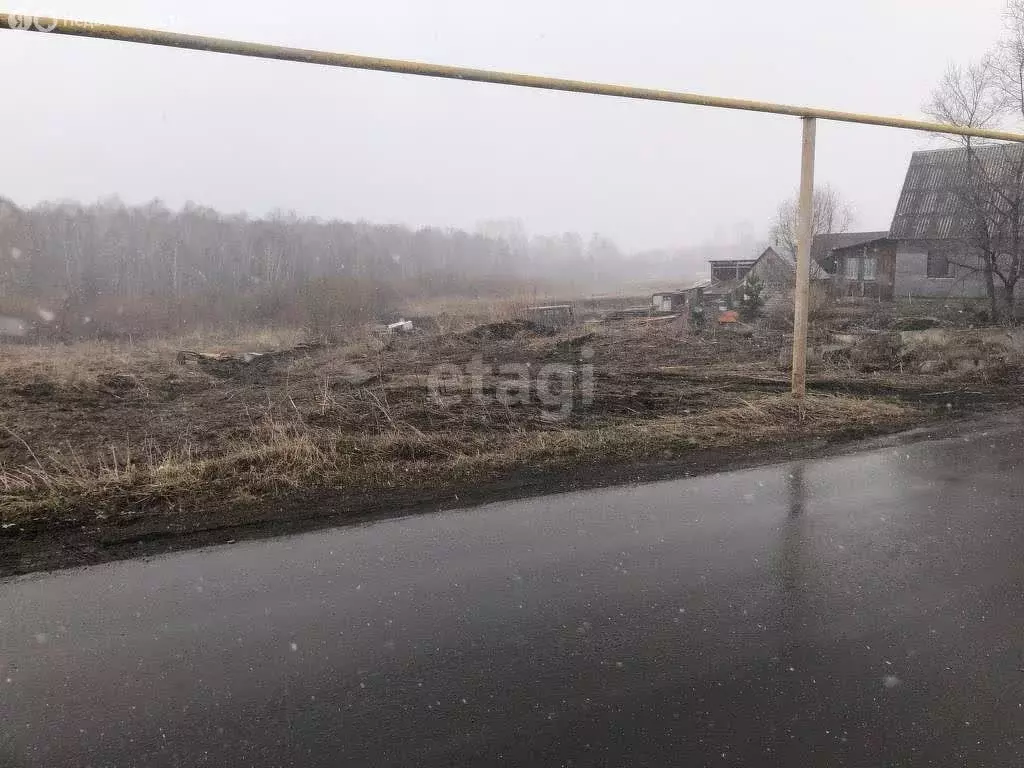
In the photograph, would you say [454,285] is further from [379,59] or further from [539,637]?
[539,637]

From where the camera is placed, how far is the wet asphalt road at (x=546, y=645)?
2.27 meters

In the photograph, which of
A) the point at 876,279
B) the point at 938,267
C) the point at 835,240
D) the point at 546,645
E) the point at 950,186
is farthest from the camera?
the point at 835,240

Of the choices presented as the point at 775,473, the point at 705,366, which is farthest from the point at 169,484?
the point at 705,366

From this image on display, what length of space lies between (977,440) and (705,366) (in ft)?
19.8

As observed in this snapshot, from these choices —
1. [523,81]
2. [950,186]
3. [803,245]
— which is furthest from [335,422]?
[950,186]

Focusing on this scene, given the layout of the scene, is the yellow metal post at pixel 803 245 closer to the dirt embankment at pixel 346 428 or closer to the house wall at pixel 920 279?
the dirt embankment at pixel 346 428

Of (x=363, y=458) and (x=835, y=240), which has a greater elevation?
(x=835, y=240)

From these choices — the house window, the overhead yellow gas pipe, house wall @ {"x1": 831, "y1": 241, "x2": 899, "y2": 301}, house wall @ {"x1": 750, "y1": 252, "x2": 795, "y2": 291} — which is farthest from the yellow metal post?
the house window

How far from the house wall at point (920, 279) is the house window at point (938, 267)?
0.16m

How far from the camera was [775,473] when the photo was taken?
5.30 metres

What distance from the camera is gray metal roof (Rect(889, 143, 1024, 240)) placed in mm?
21172

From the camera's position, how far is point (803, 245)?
7066 millimetres

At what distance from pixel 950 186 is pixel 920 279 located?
622cm

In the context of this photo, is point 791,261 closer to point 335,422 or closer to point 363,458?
point 335,422
